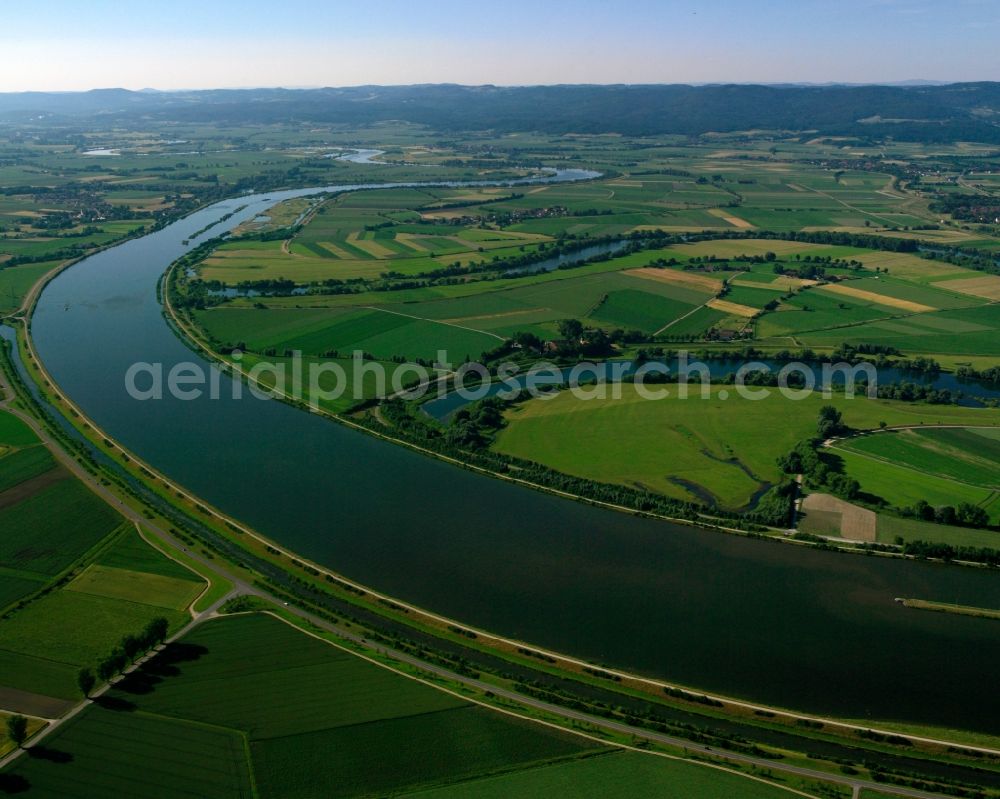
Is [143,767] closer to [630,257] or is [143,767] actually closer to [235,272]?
[235,272]

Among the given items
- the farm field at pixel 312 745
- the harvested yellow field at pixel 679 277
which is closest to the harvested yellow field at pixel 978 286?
the harvested yellow field at pixel 679 277

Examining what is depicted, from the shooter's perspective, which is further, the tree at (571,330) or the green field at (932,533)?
the tree at (571,330)

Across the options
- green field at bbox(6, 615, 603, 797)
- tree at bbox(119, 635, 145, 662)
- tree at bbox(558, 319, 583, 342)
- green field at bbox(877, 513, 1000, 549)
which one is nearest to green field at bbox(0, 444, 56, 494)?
tree at bbox(119, 635, 145, 662)

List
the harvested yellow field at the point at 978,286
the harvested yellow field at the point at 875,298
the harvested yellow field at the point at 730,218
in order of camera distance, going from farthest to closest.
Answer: the harvested yellow field at the point at 730,218 < the harvested yellow field at the point at 978,286 < the harvested yellow field at the point at 875,298

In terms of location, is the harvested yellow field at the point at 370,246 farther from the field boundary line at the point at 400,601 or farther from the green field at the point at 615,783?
the green field at the point at 615,783

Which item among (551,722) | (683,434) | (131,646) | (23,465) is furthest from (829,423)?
(23,465)

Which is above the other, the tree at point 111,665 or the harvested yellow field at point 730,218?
the harvested yellow field at point 730,218
